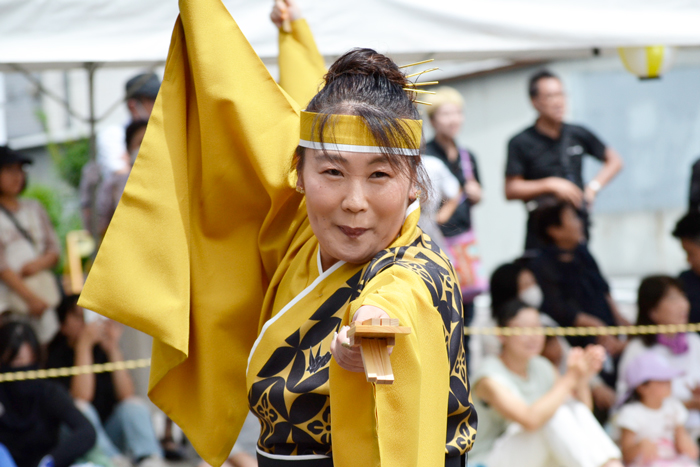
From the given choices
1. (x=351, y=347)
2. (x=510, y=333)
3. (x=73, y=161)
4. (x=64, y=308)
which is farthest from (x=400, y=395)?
(x=73, y=161)

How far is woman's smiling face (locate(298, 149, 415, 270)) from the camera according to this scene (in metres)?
1.24

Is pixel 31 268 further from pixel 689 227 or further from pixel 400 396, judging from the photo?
pixel 689 227

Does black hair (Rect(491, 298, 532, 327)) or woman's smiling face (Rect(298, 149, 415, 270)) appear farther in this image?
black hair (Rect(491, 298, 532, 327))

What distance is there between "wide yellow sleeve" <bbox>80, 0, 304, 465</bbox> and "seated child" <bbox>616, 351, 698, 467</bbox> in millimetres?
1958

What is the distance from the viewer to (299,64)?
1815 mm

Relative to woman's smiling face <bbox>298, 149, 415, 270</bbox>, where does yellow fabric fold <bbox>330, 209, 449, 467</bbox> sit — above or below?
below

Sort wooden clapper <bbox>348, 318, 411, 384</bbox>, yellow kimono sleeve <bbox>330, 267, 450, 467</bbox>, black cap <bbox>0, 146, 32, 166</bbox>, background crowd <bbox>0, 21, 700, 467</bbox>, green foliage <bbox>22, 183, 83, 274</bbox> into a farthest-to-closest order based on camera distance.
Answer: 1. green foliage <bbox>22, 183, 83, 274</bbox>
2. black cap <bbox>0, 146, 32, 166</bbox>
3. background crowd <bbox>0, 21, 700, 467</bbox>
4. yellow kimono sleeve <bbox>330, 267, 450, 467</bbox>
5. wooden clapper <bbox>348, 318, 411, 384</bbox>

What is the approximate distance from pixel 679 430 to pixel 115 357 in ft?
7.70

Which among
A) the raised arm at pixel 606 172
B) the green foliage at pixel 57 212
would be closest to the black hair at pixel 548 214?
the raised arm at pixel 606 172

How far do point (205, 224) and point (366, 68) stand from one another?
0.51 metres

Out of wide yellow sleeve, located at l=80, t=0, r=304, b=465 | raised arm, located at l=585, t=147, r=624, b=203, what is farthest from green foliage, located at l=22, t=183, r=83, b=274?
wide yellow sleeve, located at l=80, t=0, r=304, b=465

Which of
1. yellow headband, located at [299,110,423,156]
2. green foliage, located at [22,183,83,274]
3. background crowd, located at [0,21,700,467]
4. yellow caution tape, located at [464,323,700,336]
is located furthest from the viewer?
green foliage, located at [22,183,83,274]

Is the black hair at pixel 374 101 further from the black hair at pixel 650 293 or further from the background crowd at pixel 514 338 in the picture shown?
the black hair at pixel 650 293

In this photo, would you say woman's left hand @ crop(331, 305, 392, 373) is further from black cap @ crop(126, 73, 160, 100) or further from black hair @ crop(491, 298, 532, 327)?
black cap @ crop(126, 73, 160, 100)
